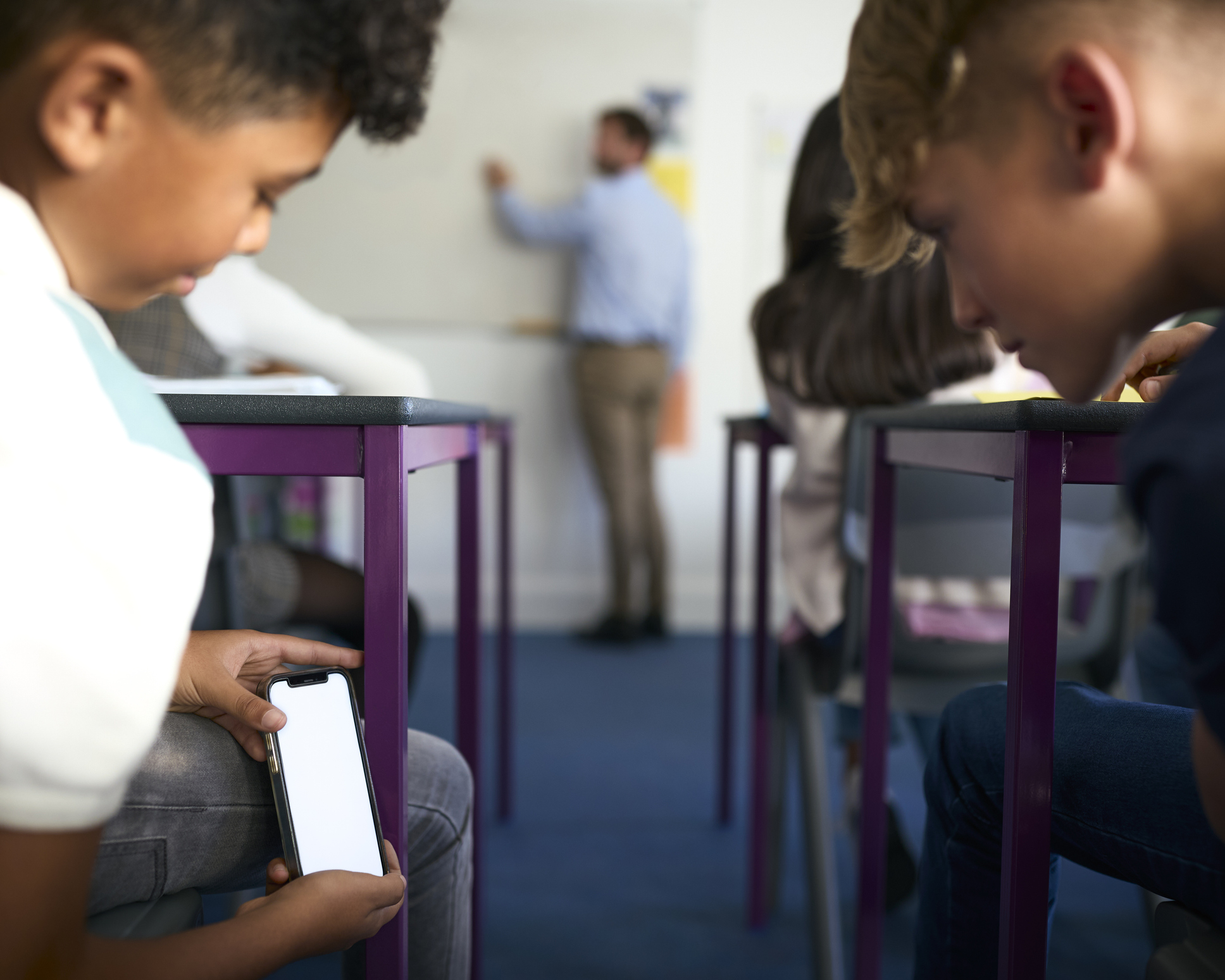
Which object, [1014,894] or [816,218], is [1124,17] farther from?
[816,218]

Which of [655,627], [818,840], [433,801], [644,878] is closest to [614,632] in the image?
[655,627]

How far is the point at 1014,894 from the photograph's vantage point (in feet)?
1.97

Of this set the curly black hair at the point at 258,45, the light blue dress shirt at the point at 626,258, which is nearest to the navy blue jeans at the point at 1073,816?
the curly black hair at the point at 258,45

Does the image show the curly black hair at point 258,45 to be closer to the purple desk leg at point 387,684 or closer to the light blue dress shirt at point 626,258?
the purple desk leg at point 387,684

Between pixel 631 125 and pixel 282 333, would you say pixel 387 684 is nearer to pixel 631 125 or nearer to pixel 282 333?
pixel 282 333

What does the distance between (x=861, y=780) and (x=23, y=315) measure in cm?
82

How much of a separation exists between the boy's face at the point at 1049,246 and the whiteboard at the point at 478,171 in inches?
111

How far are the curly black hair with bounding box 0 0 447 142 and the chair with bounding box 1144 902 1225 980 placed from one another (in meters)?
0.54

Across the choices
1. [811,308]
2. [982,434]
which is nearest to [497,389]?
[811,308]

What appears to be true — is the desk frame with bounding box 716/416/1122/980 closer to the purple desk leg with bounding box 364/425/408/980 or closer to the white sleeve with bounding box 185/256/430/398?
the purple desk leg with bounding box 364/425/408/980

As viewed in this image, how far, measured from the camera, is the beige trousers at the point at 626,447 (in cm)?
301

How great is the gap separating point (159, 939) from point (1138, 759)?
527mm

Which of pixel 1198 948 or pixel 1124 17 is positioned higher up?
pixel 1124 17

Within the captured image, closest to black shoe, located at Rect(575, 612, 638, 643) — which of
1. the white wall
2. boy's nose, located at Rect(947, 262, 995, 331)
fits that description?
the white wall
